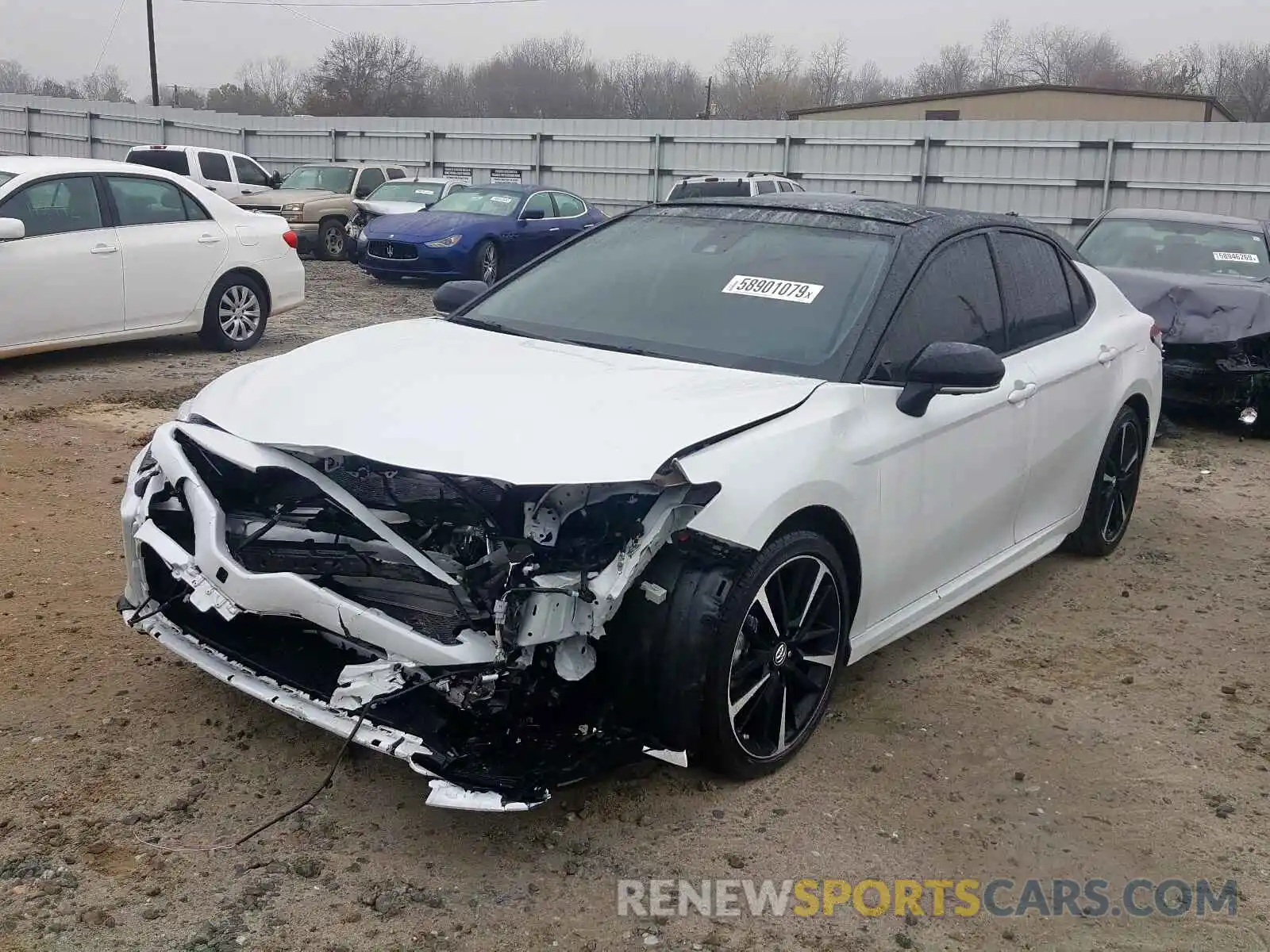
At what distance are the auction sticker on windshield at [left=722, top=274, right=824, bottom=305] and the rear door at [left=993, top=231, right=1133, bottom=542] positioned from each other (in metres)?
0.98

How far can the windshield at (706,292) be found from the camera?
13.5ft

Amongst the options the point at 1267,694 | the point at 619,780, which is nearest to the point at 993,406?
the point at 1267,694

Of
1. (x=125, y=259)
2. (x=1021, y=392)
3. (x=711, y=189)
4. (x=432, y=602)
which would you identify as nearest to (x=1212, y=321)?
(x=1021, y=392)

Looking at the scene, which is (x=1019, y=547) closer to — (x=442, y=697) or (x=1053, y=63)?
(x=442, y=697)

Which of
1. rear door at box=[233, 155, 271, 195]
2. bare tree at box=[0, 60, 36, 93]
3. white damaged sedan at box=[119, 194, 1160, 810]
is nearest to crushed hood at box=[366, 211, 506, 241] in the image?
rear door at box=[233, 155, 271, 195]

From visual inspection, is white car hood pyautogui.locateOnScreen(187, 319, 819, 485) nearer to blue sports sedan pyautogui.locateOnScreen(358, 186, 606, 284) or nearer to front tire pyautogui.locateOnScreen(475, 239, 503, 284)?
blue sports sedan pyautogui.locateOnScreen(358, 186, 606, 284)

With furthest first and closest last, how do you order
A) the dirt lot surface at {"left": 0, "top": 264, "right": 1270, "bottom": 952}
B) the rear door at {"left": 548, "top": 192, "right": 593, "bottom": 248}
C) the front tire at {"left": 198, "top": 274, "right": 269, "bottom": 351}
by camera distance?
the rear door at {"left": 548, "top": 192, "right": 593, "bottom": 248} → the front tire at {"left": 198, "top": 274, "right": 269, "bottom": 351} → the dirt lot surface at {"left": 0, "top": 264, "right": 1270, "bottom": 952}

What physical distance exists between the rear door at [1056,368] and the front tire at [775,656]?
57.5 inches

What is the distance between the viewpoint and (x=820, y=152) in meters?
23.6

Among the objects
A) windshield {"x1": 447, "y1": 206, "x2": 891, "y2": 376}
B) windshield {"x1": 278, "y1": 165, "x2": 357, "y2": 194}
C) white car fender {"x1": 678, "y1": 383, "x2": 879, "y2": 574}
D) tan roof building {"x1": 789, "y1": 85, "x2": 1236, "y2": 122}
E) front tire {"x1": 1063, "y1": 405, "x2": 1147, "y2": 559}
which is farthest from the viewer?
tan roof building {"x1": 789, "y1": 85, "x2": 1236, "y2": 122}

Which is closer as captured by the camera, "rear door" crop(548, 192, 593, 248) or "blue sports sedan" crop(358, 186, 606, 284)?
"blue sports sedan" crop(358, 186, 606, 284)

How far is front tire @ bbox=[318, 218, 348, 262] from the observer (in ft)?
64.1

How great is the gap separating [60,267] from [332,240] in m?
11.1

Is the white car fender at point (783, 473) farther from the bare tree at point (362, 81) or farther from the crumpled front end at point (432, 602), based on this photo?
the bare tree at point (362, 81)
